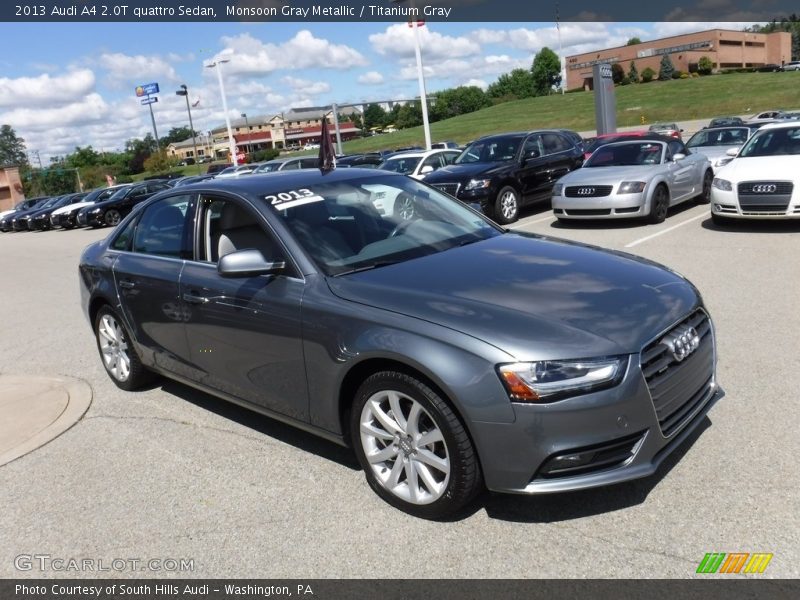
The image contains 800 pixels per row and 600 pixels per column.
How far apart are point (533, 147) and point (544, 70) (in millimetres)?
142498

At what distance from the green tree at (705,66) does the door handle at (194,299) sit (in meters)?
121

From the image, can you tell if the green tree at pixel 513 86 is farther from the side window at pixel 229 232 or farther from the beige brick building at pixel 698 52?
the side window at pixel 229 232

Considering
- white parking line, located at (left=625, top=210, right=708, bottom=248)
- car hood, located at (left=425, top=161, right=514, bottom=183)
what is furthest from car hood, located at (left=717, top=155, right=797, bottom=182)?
car hood, located at (left=425, top=161, right=514, bottom=183)

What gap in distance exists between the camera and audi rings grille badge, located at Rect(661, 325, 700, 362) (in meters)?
3.17

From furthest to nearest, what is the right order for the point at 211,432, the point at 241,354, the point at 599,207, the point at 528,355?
the point at 599,207 < the point at 211,432 < the point at 241,354 < the point at 528,355

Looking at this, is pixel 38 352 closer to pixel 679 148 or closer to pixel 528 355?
pixel 528 355

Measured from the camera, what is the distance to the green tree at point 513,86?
147875mm

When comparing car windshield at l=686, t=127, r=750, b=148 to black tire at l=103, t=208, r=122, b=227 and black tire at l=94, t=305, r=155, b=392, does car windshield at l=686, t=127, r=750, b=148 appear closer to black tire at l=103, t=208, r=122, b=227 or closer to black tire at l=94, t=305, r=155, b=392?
black tire at l=94, t=305, r=155, b=392

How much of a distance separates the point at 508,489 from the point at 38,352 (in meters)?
6.12

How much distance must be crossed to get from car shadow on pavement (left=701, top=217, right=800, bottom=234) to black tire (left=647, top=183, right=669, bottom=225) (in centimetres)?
70

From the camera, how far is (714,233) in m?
10.3

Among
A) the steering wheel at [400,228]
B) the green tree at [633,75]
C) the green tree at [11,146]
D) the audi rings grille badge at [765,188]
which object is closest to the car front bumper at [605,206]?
the audi rings grille badge at [765,188]

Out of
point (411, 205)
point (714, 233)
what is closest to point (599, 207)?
point (714, 233)

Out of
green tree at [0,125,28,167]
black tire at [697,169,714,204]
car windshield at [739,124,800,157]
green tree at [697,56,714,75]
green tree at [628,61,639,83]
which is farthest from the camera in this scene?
green tree at [0,125,28,167]
